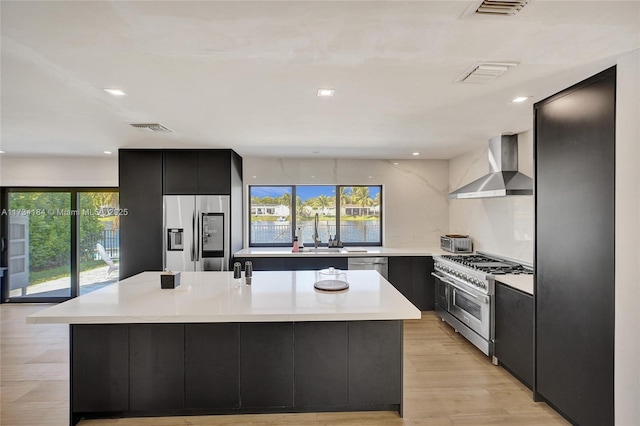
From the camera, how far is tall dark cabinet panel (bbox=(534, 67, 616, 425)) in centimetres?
203

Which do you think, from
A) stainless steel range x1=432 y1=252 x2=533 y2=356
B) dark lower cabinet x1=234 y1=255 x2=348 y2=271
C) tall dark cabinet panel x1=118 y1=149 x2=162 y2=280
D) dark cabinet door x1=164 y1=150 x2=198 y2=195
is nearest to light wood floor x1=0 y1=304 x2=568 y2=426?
stainless steel range x1=432 y1=252 x2=533 y2=356

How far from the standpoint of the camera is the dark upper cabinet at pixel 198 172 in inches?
182

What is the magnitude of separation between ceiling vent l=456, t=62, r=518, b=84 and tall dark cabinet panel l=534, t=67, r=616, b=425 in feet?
2.05

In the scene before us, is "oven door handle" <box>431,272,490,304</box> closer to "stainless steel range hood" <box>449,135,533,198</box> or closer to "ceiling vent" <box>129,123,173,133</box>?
"stainless steel range hood" <box>449,135,533,198</box>

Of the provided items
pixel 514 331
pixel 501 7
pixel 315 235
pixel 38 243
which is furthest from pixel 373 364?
pixel 38 243

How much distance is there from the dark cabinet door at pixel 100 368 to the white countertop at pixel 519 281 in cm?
316

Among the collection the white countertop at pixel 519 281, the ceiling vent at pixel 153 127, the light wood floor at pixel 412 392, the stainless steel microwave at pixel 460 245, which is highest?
the ceiling vent at pixel 153 127

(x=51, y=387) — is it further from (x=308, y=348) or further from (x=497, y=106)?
(x=497, y=106)

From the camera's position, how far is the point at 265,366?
7.79 feet

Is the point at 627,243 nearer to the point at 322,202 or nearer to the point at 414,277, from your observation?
Result: the point at 414,277

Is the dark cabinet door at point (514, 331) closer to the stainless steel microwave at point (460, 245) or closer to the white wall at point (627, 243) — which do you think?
the white wall at point (627, 243)

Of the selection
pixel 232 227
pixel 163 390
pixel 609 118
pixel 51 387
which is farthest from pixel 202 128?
pixel 609 118

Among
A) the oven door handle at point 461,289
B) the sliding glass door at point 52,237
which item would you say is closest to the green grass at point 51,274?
the sliding glass door at point 52,237

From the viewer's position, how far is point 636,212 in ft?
6.07
